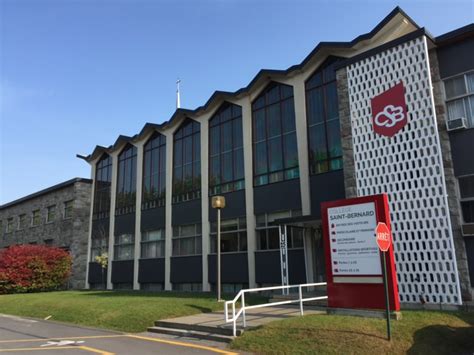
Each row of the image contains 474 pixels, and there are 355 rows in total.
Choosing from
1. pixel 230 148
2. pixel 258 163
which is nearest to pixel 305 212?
pixel 258 163

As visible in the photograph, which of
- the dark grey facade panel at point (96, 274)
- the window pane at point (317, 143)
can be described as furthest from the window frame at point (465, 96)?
the dark grey facade panel at point (96, 274)

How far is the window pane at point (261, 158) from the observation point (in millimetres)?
20188

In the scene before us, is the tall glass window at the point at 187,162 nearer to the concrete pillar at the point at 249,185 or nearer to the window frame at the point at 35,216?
the concrete pillar at the point at 249,185

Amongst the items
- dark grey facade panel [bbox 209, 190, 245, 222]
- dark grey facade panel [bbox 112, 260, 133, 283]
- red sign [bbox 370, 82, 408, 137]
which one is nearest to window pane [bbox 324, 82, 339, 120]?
red sign [bbox 370, 82, 408, 137]

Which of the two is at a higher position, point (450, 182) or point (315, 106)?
point (315, 106)

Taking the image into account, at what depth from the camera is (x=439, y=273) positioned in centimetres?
1205

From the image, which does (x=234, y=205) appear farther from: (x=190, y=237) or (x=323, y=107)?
(x=323, y=107)

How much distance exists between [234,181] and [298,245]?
522 centimetres

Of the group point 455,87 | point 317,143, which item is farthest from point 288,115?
point 455,87

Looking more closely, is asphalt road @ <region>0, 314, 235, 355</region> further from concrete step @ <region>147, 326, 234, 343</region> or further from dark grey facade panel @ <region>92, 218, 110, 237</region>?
dark grey facade panel @ <region>92, 218, 110, 237</region>

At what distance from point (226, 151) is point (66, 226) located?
17110 millimetres

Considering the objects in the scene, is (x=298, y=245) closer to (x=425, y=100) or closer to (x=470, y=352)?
(x=425, y=100)

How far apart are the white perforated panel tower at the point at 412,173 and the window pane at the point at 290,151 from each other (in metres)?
4.52

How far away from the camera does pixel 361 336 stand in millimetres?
8570
